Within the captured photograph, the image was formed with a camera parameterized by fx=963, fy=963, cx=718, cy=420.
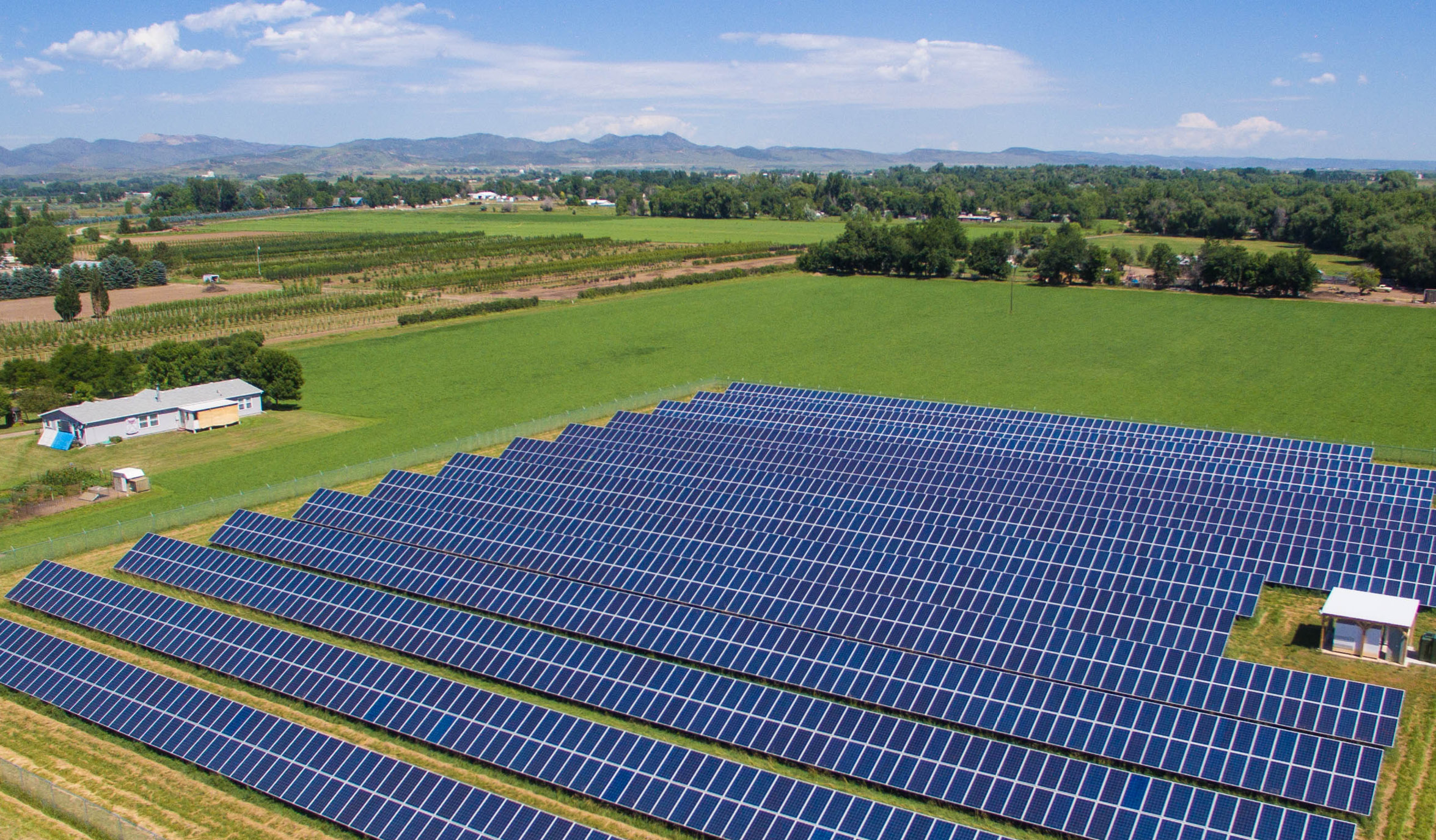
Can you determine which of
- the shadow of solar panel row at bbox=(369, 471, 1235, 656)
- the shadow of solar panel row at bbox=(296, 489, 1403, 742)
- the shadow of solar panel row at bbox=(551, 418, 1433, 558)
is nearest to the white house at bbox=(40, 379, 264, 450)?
the shadow of solar panel row at bbox=(551, 418, 1433, 558)

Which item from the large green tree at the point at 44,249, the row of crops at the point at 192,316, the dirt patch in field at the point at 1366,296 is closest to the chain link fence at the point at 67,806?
the row of crops at the point at 192,316

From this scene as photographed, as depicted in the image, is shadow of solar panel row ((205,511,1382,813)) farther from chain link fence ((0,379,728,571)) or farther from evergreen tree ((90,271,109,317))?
evergreen tree ((90,271,109,317))

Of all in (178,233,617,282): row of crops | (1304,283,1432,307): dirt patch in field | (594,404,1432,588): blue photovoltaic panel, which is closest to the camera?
(594,404,1432,588): blue photovoltaic panel

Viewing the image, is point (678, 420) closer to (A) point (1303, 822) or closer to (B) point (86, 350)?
(A) point (1303, 822)

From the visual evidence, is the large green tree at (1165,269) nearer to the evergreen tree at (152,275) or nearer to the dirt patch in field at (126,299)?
the dirt patch in field at (126,299)

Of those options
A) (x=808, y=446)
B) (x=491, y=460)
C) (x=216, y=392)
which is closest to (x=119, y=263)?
(x=216, y=392)
